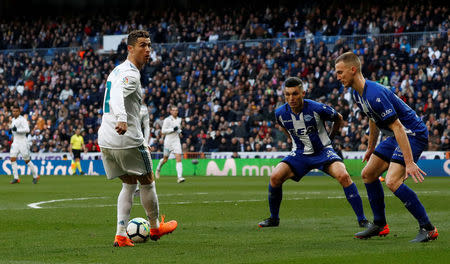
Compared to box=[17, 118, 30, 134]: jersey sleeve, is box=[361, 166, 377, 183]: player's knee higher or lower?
higher

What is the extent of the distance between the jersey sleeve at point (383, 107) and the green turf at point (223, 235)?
1305 millimetres

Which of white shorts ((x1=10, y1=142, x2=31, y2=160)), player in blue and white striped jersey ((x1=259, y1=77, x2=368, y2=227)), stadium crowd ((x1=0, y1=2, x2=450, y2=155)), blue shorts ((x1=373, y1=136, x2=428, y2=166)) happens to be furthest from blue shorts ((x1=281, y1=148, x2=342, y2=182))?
stadium crowd ((x1=0, y1=2, x2=450, y2=155))

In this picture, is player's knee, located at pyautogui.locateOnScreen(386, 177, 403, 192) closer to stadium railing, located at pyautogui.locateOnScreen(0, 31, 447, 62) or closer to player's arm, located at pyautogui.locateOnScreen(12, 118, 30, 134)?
player's arm, located at pyautogui.locateOnScreen(12, 118, 30, 134)

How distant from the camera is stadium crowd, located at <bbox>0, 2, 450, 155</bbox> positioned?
3119cm

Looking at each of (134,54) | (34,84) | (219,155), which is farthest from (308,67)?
(134,54)

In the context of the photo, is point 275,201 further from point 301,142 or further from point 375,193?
point 375,193

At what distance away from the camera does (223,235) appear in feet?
28.9

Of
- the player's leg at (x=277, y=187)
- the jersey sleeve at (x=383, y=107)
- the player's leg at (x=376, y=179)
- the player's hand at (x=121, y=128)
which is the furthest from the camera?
the player's leg at (x=277, y=187)

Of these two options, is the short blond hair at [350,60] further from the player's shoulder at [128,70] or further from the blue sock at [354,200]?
the player's shoulder at [128,70]

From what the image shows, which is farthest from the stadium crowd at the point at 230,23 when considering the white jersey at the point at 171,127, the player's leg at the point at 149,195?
the player's leg at the point at 149,195

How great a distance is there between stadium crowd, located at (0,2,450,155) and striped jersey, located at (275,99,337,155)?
18.8 metres

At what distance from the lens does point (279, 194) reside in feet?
33.5

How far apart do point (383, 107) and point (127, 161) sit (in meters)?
2.74

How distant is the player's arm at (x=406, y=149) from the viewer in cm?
744
